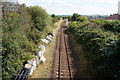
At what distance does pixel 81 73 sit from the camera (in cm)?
1095

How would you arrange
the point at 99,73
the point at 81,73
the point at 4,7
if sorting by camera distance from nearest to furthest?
1. the point at 99,73
2. the point at 81,73
3. the point at 4,7

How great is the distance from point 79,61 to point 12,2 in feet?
25.9

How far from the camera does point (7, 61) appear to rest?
812 centimetres

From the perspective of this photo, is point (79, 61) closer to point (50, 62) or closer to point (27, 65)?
point (50, 62)

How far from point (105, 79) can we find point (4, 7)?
8.68m

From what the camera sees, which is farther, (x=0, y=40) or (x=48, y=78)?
(x=48, y=78)

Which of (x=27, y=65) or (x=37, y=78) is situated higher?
(x=27, y=65)

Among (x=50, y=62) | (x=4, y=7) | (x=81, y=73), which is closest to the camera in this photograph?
(x=81, y=73)

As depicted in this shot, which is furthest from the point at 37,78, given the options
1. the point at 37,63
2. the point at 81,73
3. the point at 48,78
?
the point at 81,73

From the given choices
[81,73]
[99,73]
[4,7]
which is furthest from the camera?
[4,7]

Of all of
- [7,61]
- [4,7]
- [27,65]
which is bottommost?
[27,65]

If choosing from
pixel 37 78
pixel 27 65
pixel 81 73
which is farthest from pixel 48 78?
pixel 81 73

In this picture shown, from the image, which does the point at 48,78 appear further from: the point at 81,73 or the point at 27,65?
the point at 81,73

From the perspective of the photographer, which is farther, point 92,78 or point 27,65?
point 27,65
